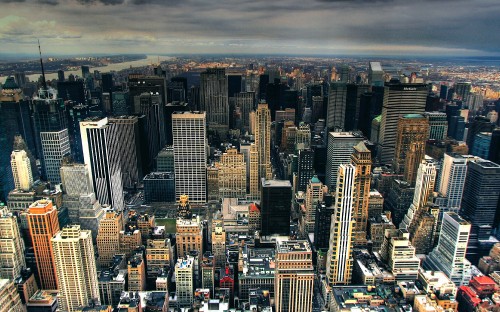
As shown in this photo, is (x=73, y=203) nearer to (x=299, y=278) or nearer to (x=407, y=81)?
(x=299, y=278)

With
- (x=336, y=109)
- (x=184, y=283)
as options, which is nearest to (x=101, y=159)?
(x=184, y=283)

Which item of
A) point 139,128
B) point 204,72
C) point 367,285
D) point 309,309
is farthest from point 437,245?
point 139,128

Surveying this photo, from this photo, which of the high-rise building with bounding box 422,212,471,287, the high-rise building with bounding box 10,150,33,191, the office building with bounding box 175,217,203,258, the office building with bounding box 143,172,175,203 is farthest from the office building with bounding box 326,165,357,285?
the high-rise building with bounding box 10,150,33,191

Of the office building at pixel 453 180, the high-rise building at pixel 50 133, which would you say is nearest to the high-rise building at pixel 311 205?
the office building at pixel 453 180

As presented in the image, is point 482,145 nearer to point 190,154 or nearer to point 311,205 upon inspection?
point 311,205

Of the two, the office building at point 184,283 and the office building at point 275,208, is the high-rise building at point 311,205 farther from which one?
the office building at point 184,283

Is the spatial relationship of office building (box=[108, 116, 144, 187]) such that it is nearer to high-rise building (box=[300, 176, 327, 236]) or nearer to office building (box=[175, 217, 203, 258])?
office building (box=[175, 217, 203, 258])
